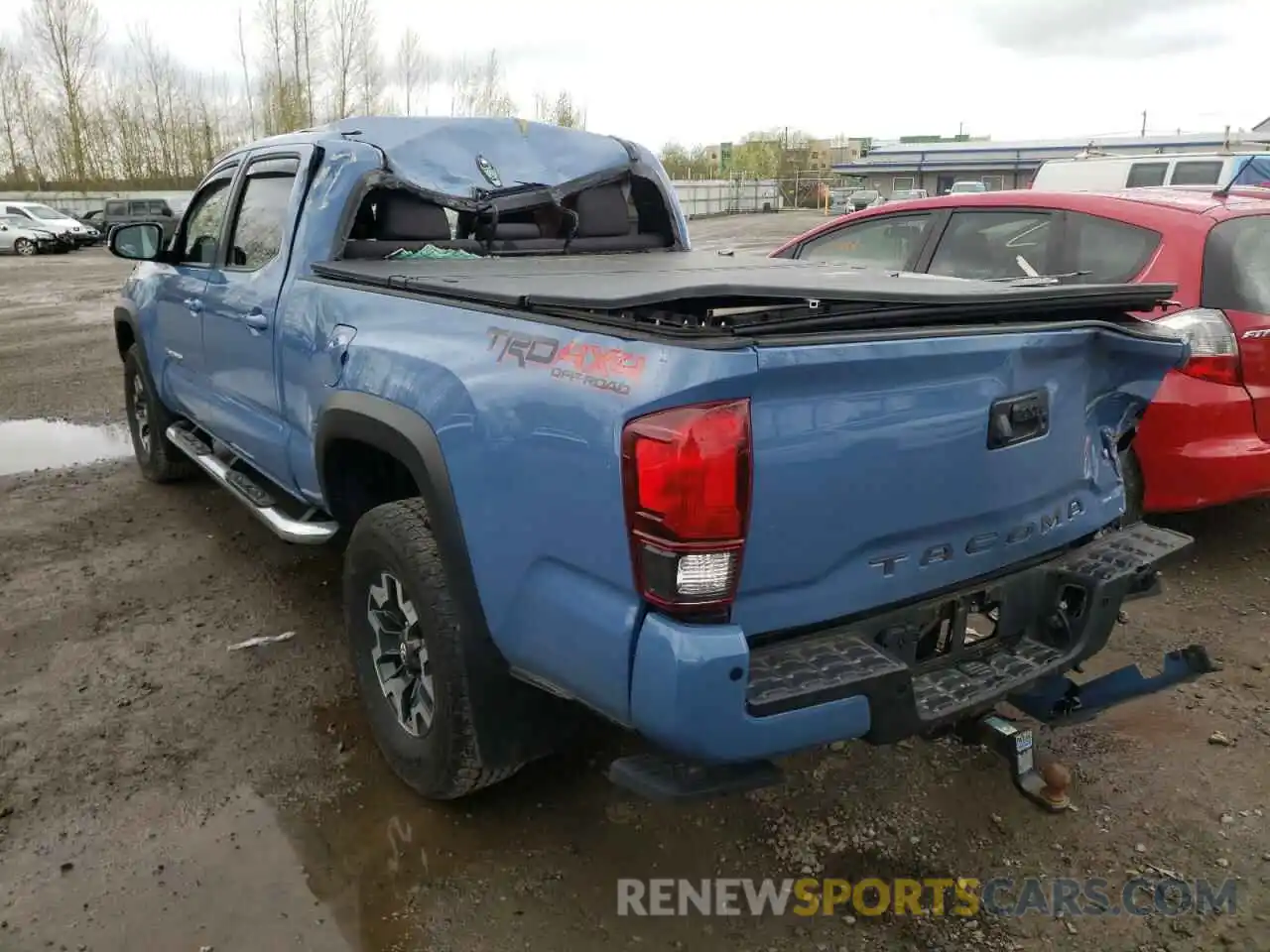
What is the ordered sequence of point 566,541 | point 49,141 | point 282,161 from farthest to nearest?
point 49,141 < point 282,161 < point 566,541

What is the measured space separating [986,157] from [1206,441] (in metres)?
52.8

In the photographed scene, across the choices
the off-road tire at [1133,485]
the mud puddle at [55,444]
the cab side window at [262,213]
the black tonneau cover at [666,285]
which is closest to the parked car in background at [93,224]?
the mud puddle at [55,444]

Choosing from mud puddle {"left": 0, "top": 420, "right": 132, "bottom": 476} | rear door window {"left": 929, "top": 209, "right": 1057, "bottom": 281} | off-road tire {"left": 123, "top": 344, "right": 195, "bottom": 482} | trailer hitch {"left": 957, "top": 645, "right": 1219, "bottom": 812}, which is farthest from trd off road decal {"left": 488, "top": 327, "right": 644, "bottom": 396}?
mud puddle {"left": 0, "top": 420, "right": 132, "bottom": 476}

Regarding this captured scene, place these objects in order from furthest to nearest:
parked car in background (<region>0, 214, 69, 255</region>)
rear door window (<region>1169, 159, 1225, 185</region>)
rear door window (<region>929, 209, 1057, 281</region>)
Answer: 1. parked car in background (<region>0, 214, 69, 255</region>)
2. rear door window (<region>1169, 159, 1225, 185</region>)
3. rear door window (<region>929, 209, 1057, 281</region>)

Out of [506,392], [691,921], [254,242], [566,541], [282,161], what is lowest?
[691,921]

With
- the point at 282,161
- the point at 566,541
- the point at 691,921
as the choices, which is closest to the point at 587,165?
the point at 282,161

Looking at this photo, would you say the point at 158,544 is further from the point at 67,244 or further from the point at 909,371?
the point at 67,244

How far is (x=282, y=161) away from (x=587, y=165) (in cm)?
139

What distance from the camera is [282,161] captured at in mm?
4023

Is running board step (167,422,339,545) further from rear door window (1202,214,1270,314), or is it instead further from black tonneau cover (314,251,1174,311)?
rear door window (1202,214,1270,314)

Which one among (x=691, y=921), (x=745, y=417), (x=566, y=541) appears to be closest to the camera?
(x=745, y=417)

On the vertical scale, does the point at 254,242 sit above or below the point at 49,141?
below

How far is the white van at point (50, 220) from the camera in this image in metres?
29.3

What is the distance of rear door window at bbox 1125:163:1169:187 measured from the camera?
17.0 meters
